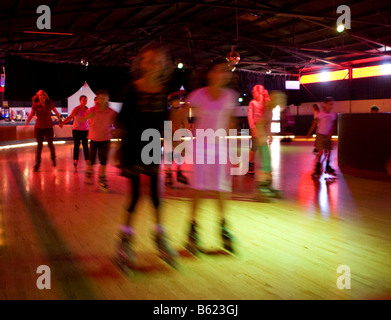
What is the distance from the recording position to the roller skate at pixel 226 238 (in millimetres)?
2890

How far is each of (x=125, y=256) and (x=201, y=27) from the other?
13.2m

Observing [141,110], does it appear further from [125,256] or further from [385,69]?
[385,69]

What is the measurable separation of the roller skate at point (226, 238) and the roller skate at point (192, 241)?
0.69ft

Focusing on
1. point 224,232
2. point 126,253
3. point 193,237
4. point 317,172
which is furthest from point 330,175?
point 126,253

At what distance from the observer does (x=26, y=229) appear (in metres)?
3.47

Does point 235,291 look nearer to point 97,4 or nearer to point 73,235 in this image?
point 73,235

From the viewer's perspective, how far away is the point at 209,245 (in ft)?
9.76

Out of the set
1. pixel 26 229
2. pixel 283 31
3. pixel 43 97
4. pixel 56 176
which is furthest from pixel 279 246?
pixel 283 31

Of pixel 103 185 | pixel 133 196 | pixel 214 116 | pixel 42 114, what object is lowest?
pixel 103 185

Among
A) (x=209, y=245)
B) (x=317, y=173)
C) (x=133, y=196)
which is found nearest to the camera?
(x=133, y=196)

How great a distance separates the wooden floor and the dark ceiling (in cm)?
568

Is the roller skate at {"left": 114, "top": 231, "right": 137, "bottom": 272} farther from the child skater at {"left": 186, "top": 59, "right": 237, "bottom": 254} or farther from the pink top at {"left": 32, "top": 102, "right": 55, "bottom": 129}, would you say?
the pink top at {"left": 32, "top": 102, "right": 55, "bottom": 129}

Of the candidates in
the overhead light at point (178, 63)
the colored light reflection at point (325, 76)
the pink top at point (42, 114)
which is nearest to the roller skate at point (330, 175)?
the pink top at point (42, 114)
